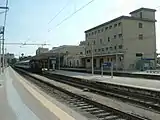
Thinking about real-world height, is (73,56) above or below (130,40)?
below

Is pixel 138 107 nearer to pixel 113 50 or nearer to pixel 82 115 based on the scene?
pixel 82 115

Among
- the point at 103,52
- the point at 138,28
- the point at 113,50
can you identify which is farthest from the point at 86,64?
the point at 138,28

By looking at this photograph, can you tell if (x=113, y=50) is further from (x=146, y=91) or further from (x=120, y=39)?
(x=146, y=91)

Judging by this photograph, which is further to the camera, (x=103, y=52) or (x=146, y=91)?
(x=103, y=52)

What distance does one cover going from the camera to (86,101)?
14.3m

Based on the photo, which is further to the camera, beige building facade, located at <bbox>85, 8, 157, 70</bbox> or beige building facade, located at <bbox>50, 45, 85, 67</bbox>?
beige building facade, located at <bbox>50, 45, 85, 67</bbox>

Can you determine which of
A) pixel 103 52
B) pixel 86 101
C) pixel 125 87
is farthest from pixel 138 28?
pixel 86 101

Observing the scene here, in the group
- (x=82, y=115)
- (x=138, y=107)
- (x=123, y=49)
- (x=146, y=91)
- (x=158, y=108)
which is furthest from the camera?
(x=123, y=49)

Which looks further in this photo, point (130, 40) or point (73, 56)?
point (73, 56)

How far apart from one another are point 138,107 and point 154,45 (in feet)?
176

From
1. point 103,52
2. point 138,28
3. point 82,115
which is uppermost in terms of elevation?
point 138,28

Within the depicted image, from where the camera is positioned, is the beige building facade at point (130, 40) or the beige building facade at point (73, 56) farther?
the beige building facade at point (73, 56)

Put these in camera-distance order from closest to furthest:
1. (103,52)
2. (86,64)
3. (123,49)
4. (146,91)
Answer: (146,91), (123,49), (103,52), (86,64)

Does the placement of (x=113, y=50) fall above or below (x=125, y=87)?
above
